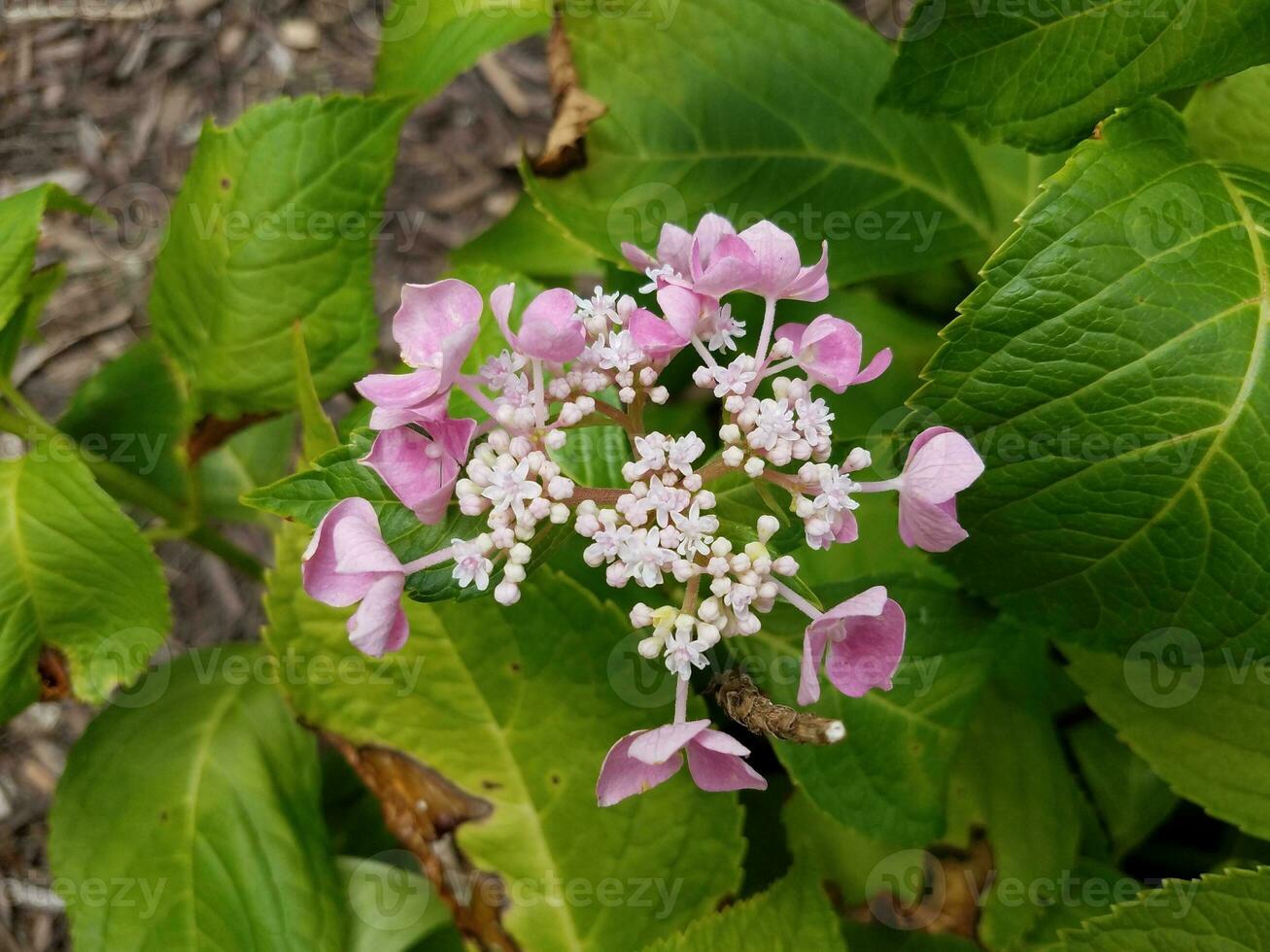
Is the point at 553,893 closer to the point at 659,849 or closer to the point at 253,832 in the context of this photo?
the point at 659,849

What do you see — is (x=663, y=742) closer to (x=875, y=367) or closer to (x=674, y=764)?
(x=674, y=764)

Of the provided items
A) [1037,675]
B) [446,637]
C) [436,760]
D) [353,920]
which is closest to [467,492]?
[446,637]

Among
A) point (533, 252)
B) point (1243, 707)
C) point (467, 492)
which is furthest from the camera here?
point (533, 252)

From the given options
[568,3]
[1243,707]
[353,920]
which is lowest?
[353,920]

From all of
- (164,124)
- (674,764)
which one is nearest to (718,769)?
(674,764)

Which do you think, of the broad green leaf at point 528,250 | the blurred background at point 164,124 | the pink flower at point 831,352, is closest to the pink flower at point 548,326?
the pink flower at point 831,352

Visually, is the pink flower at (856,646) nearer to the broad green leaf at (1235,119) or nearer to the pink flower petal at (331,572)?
the pink flower petal at (331,572)
